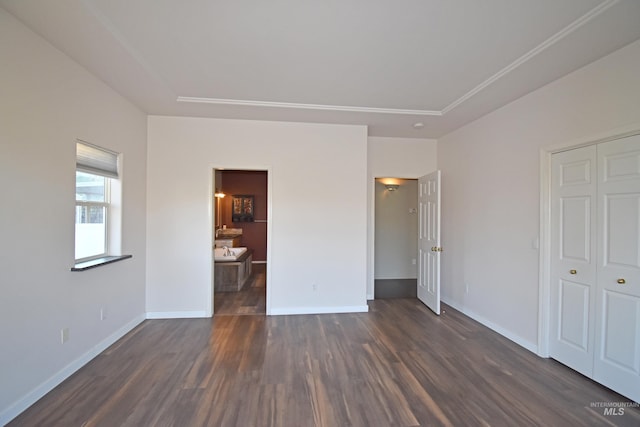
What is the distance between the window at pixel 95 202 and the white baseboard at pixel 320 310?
2153 millimetres

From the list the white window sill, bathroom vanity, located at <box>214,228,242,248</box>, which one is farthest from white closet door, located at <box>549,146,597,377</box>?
bathroom vanity, located at <box>214,228,242,248</box>

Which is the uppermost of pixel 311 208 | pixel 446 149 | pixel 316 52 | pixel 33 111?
pixel 316 52

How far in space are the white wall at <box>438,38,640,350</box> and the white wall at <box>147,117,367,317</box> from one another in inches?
57.7

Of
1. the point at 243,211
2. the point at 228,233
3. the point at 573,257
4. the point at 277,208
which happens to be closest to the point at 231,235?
the point at 228,233

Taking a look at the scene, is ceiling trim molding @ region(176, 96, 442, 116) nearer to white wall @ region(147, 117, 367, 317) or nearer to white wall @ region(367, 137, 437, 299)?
white wall @ region(147, 117, 367, 317)

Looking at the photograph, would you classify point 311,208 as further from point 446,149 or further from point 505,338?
point 505,338

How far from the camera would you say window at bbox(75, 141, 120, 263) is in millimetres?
2707

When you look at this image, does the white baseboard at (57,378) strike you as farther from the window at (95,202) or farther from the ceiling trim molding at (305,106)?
the ceiling trim molding at (305,106)

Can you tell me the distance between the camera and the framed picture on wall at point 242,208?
8.25 metres

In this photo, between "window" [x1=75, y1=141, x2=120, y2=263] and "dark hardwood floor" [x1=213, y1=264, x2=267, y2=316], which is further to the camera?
"dark hardwood floor" [x1=213, y1=264, x2=267, y2=316]

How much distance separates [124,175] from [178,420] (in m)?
2.66

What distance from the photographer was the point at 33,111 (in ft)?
6.79

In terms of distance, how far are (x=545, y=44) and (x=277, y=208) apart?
3.22m

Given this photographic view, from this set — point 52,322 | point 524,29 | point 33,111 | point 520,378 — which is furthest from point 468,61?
point 52,322
